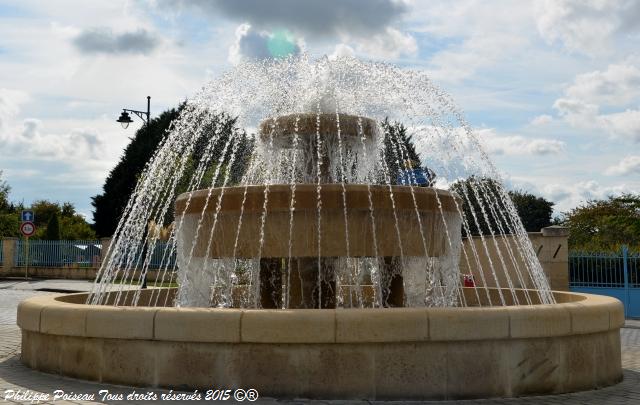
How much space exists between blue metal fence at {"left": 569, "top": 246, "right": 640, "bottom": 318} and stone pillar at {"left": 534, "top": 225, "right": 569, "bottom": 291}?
0.57 meters

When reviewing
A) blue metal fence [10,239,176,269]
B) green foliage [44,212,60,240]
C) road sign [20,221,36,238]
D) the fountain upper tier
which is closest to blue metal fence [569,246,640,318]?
the fountain upper tier

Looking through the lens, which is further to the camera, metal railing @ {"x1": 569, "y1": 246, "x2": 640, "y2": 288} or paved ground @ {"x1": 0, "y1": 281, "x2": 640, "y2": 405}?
metal railing @ {"x1": 569, "y1": 246, "x2": 640, "y2": 288}

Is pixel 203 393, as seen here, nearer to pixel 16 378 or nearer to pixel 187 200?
pixel 16 378

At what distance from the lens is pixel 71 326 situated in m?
6.63

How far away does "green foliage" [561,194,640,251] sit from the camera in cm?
2824

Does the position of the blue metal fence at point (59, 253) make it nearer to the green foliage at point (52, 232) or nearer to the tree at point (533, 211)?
the green foliage at point (52, 232)

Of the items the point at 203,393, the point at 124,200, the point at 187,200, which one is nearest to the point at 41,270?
the point at 124,200

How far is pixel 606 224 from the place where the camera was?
34.6 meters

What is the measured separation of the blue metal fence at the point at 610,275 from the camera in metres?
18.0

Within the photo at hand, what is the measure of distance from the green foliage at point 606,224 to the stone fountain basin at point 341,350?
19.5 m

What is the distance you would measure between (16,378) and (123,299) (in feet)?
17.2

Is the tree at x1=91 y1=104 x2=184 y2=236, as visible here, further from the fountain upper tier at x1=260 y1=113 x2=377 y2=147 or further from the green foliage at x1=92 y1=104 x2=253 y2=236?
the fountain upper tier at x1=260 y1=113 x2=377 y2=147

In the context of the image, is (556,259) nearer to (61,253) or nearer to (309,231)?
(309,231)

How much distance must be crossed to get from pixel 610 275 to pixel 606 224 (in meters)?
17.5
